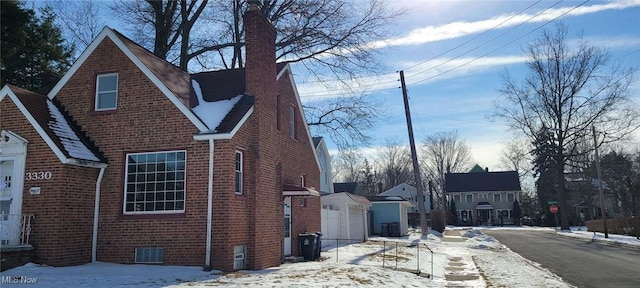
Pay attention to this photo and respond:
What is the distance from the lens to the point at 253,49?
48.0ft

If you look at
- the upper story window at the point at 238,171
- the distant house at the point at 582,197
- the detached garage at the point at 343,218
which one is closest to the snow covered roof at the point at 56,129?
the upper story window at the point at 238,171

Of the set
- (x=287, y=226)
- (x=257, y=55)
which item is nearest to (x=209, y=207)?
(x=287, y=226)

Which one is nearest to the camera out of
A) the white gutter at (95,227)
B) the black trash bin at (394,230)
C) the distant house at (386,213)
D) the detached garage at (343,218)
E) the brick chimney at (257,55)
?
the white gutter at (95,227)

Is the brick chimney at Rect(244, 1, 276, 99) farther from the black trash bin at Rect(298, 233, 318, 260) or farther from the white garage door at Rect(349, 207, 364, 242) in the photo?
the white garage door at Rect(349, 207, 364, 242)

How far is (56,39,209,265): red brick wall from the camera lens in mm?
12695

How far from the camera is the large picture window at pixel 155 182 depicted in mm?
13086

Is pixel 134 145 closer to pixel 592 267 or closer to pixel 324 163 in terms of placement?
pixel 592 267

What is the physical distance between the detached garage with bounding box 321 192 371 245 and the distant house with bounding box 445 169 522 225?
152ft

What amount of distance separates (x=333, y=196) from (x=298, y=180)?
9.46 metres

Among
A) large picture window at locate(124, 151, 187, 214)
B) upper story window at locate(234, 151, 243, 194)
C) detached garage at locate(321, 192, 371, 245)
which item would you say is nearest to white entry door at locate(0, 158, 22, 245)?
large picture window at locate(124, 151, 187, 214)

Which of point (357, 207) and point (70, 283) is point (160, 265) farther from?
point (357, 207)

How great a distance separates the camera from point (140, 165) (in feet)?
44.4

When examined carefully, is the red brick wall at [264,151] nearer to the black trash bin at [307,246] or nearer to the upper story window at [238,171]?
the upper story window at [238,171]

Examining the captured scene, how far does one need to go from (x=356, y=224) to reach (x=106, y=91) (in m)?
19.2
